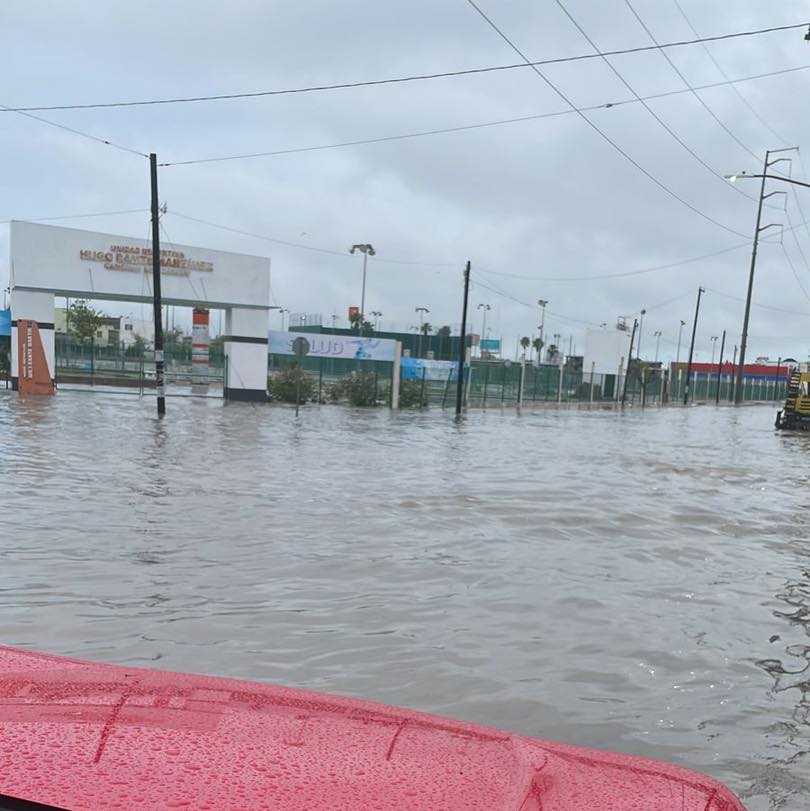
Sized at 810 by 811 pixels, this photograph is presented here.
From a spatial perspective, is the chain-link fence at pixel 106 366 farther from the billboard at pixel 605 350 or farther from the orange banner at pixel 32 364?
the billboard at pixel 605 350

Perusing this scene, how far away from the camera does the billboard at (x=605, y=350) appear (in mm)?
62375

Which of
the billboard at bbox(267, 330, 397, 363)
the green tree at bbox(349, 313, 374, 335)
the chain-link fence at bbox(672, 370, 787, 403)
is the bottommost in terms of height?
the chain-link fence at bbox(672, 370, 787, 403)

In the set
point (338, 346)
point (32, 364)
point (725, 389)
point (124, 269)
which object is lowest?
point (725, 389)

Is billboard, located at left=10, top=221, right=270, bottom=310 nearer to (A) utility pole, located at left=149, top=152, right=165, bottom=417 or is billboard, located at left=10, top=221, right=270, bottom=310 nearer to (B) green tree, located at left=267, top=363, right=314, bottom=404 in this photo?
(B) green tree, located at left=267, top=363, right=314, bottom=404

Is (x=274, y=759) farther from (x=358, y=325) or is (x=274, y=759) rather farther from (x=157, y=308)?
(x=358, y=325)

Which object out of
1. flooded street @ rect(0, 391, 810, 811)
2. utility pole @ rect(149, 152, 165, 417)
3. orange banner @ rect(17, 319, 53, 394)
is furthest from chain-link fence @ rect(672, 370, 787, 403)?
flooded street @ rect(0, 391, 810, 811)

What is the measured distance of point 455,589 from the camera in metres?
6.87

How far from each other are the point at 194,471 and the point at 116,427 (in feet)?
26.3

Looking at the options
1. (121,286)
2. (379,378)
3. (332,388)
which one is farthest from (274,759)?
(379,378)

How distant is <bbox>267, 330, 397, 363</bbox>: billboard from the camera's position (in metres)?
34.9

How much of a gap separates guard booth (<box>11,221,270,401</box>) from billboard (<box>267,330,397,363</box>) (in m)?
1.03

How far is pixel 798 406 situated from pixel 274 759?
119 ft

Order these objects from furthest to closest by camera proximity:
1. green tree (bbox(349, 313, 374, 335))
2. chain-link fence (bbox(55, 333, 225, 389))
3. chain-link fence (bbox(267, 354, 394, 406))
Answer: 1. green tree (bbox(349, 313, 374, 335))
2. chain-link fence (bbox(55, 333, 225, 389))
3. chain-link fence (bbox(267, 354, 394, 406))

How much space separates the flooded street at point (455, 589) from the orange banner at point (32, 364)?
16908mm
